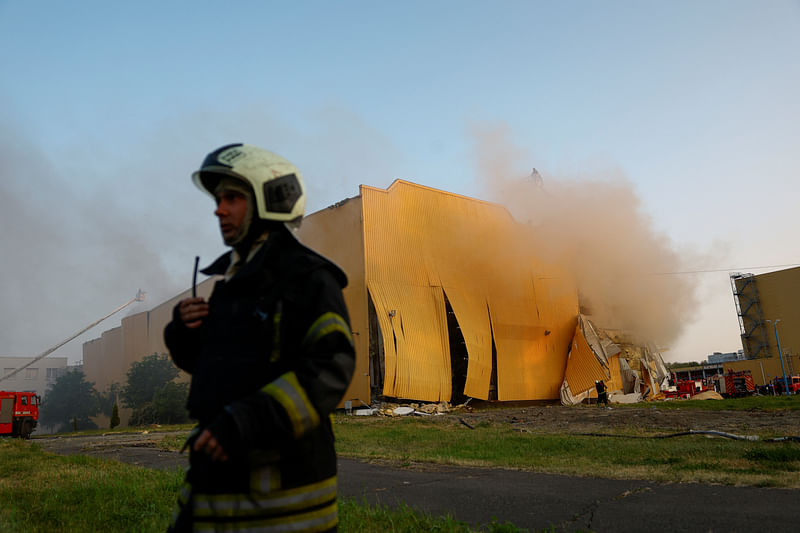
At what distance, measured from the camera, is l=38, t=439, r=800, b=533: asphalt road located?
4.55 meters

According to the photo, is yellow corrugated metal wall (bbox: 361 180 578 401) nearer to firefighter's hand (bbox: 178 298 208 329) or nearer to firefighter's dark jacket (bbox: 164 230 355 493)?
firefighter's hand (bbox: 178 298 208 329)

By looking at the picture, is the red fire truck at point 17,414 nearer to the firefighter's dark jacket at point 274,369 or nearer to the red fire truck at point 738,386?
the firefighter's dark jacket at point 274,369

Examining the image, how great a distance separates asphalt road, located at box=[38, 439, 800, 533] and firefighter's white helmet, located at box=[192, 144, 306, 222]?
3684mm

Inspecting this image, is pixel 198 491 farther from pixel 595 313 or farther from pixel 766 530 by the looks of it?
pixel 595 313

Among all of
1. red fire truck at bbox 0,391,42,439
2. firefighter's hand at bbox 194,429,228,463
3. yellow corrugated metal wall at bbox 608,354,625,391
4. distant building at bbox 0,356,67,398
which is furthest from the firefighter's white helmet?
distant building at bbox 0,356,67,398

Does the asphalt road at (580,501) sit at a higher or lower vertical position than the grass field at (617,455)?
higher

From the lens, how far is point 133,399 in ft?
135

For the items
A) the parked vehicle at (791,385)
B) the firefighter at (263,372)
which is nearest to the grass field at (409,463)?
the firefighter at (263,372)

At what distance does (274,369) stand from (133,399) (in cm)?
4483

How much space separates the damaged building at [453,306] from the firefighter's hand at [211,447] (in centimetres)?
2518

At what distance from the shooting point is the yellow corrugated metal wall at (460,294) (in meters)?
28.0

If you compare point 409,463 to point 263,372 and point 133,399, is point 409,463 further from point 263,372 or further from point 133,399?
point 133,399

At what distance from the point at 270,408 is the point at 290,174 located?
0.89 m

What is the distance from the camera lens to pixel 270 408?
157 centimetres
